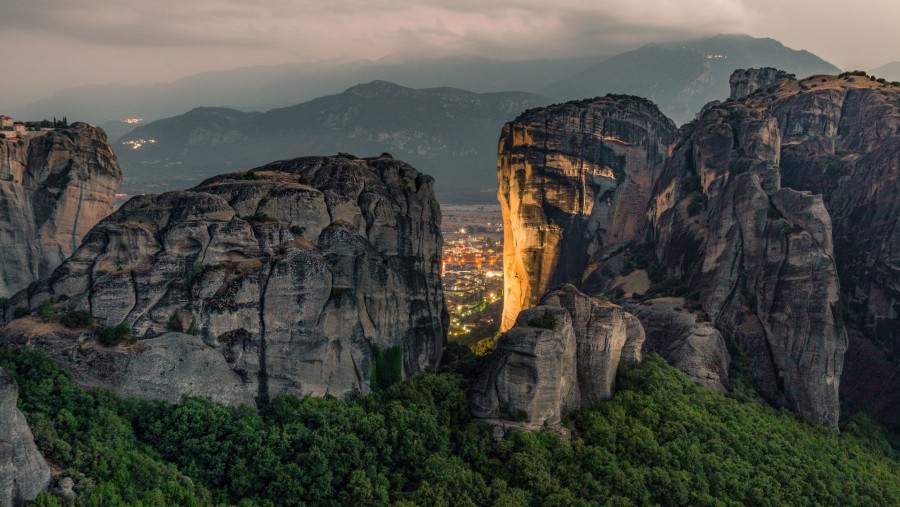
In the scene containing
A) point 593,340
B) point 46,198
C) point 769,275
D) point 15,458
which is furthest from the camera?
point 46,198

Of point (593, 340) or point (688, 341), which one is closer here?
point (593, 340)

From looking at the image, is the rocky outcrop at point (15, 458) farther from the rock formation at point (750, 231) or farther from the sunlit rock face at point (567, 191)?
the sunlit rock face at point (567, 191)

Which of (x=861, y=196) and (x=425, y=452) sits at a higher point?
(x=861, y=196)

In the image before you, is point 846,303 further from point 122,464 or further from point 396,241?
point 122,464

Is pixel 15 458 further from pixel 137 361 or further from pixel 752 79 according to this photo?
pixel 752 79

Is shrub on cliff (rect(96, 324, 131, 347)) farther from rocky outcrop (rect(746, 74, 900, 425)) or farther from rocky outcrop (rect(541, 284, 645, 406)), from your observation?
rocky outcrop (rect(746, 74, 900, 425))

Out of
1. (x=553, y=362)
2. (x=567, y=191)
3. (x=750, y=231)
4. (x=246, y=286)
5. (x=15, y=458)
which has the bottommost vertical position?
(x=553, y=362)

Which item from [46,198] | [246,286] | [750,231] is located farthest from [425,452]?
[46,198]

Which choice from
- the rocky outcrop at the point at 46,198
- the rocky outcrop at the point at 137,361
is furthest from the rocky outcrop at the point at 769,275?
the rocky outcrop at the point at 46,198

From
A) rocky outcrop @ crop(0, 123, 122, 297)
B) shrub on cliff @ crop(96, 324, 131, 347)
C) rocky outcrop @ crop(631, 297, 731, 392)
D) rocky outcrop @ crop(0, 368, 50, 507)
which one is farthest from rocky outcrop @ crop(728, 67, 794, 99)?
rocky outcrop @ crop(0, 368, 50, 507)
